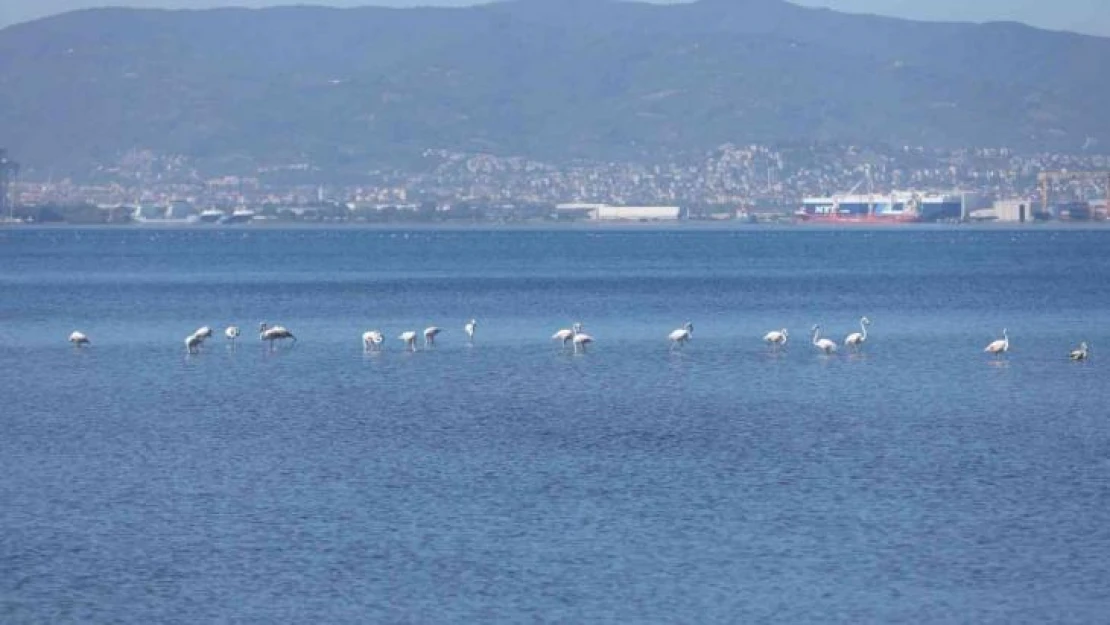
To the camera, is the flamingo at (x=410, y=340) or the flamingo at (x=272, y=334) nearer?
the flamingo at (x=410, y=340)

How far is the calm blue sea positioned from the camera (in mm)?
20797

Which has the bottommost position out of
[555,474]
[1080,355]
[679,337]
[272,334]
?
[1080,355]

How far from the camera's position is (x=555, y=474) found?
27.9 metres

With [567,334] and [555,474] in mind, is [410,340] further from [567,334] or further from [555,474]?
[555,474]

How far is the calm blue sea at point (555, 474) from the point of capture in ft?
68.2

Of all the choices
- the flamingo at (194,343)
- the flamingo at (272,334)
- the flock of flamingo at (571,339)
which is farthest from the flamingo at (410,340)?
the flamingo at (194,343)

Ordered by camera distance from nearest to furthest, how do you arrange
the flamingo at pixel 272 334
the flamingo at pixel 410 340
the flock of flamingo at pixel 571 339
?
the flock of flamingo at pixel 571 339, the flamingo at pixel 410 340, the flamingo at pixel 272 334

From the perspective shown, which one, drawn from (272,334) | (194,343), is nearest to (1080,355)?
(272,334)

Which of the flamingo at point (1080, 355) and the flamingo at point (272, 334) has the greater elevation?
the flamingo at point (272, 334)

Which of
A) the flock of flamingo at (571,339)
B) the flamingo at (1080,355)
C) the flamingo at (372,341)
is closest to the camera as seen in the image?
the flamingo at (1080,355)

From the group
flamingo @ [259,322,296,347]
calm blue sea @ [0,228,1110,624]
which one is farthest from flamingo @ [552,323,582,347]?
flamingo @ [259,322,296,347]

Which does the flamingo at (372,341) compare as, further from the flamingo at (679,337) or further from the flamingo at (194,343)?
the flamingo at (679,337)

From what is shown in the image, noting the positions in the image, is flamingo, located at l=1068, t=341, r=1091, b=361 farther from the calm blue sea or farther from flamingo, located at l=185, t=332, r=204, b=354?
flamingo, located at l=185, t=332, r=204, b=354

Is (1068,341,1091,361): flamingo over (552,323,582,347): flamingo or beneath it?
beneath
